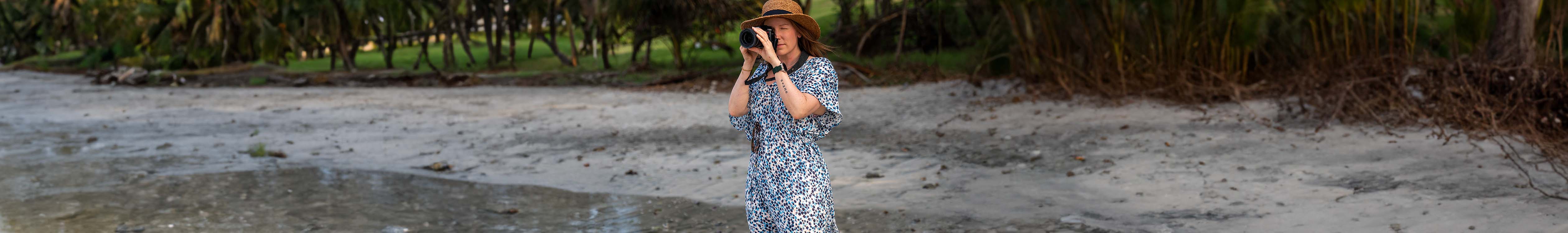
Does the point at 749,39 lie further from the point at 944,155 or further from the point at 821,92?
the point at 944,155

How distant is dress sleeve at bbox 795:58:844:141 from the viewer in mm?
2963

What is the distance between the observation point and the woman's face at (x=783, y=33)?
9.75ft

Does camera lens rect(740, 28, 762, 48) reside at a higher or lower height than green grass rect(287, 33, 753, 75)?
higher

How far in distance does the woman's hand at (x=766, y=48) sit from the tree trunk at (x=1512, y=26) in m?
6.66

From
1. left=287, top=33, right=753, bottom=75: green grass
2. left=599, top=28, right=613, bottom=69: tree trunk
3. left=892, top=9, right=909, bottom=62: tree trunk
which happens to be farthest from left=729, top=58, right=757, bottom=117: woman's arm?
left=599, top=28, right=613, bottom=69: tree trunk

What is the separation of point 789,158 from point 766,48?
1.28 feet

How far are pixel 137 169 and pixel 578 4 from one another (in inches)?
488

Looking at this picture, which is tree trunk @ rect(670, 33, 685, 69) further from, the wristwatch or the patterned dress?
the wristwatch

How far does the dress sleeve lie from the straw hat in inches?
3.4

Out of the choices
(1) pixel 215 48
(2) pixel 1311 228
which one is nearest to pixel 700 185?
(2) pixel 1311 228

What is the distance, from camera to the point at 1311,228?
4422 millimetres

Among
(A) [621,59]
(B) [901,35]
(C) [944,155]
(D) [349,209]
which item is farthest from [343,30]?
(D) [349,209]

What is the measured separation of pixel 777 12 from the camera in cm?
293

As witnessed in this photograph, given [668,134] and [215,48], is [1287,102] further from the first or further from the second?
[215,48]
